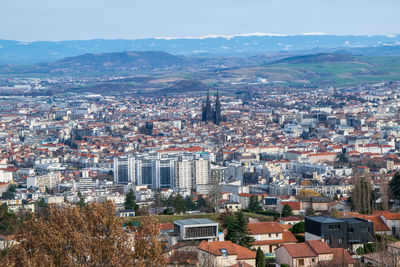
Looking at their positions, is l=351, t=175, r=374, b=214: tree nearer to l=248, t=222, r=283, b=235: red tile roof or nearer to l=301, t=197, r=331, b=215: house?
l=301, t=197, r=331, b=215: house

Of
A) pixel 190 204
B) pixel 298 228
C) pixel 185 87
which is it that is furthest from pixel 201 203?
pixel 185 87

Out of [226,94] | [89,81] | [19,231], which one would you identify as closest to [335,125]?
Result: [226,94]

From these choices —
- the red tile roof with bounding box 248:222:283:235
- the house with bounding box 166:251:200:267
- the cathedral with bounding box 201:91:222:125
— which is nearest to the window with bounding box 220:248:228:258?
the house with bounding box 166:251:200:267

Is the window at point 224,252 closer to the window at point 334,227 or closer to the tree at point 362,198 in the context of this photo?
the window at point 334,227

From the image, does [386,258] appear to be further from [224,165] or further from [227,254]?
[224,165]

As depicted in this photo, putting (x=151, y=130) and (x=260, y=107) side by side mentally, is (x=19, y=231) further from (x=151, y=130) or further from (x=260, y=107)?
(x=260, y=107)

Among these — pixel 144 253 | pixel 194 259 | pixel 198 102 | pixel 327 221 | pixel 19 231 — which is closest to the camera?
pixel 144 253
